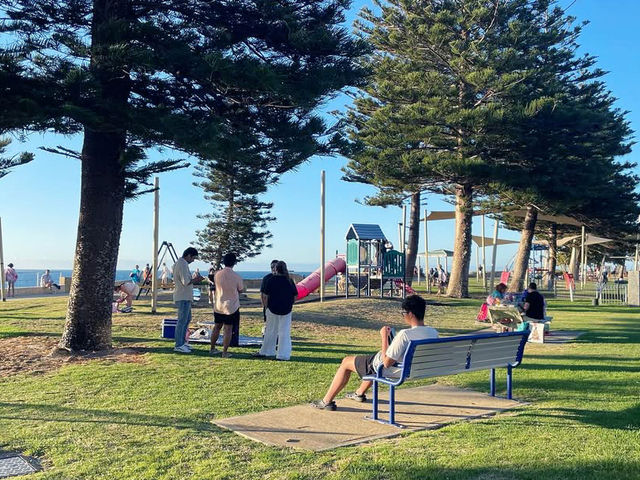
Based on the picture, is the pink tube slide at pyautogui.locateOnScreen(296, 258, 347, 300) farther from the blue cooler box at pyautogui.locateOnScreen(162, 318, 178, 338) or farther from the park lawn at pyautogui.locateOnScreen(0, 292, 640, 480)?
the park lawn at pyautogui.locateOnScreen(0, 292, 640, 480)

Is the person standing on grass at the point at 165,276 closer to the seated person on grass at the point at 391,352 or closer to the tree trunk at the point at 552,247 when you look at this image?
the seated person on grass at the point at 391,352

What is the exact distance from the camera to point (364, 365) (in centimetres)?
588

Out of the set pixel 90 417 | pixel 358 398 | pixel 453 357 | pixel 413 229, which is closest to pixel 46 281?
pixel 413 229

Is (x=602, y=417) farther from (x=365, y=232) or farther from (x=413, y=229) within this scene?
(x=413, y=229)

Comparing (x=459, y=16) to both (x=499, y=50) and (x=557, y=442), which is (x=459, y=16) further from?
(x=557, y=442)

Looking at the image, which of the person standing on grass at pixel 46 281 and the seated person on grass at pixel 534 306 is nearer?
the seated person on grass at pixel 534 306

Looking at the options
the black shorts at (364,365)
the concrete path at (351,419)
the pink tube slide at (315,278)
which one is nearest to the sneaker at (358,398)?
the concrete path at (351,419)

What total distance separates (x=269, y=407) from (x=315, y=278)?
59.3ft

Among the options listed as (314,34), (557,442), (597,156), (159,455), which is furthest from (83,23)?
(597,156)

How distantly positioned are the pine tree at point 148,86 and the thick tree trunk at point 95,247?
2cm

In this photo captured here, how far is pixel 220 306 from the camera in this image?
29.4 ft

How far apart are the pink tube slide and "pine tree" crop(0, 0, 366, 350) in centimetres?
1237

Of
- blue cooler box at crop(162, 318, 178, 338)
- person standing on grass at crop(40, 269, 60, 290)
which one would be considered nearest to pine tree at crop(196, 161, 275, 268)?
person standing on grass at crop(40, 269, 60, 290)

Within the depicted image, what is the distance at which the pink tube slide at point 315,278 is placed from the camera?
2308 cm
